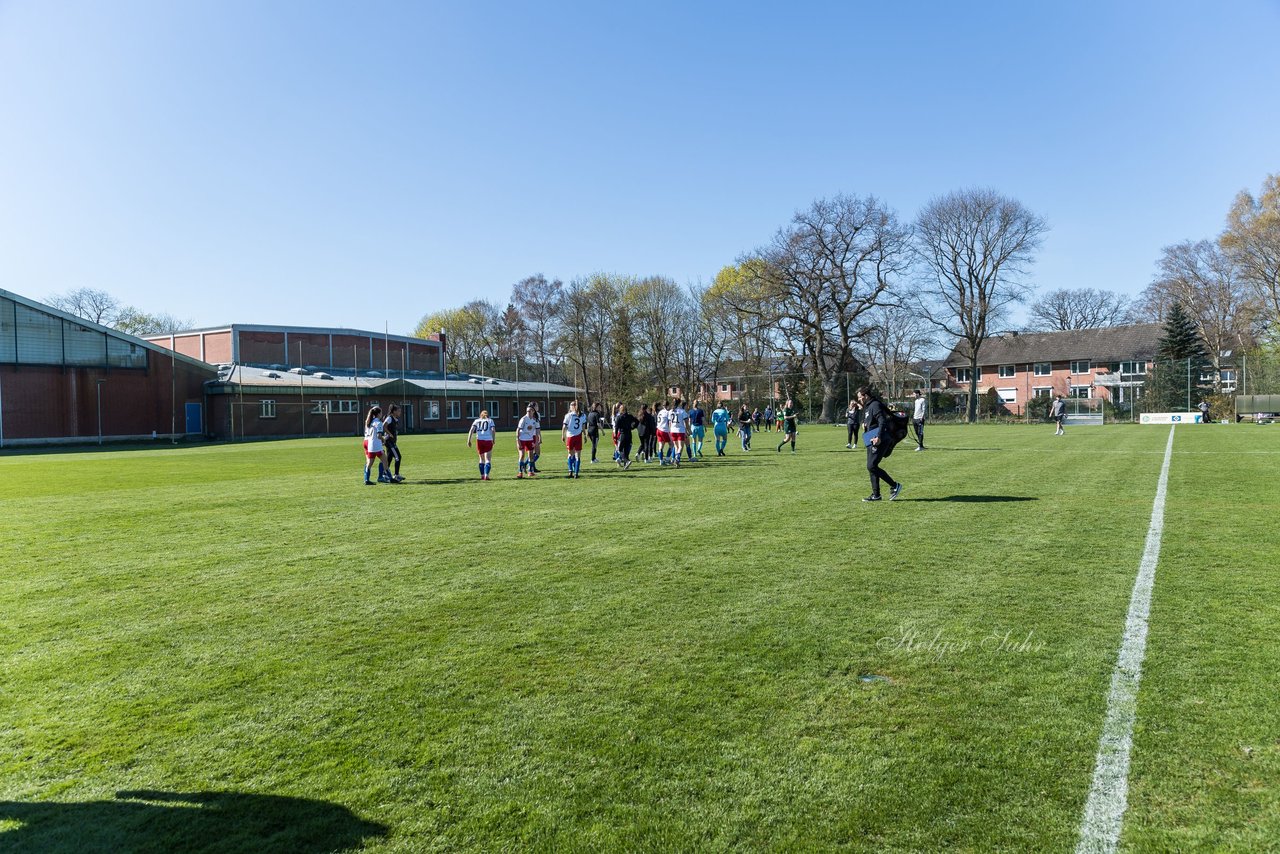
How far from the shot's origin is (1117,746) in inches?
149

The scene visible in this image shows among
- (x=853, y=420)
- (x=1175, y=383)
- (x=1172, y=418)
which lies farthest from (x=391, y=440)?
(x=1175, y=383)

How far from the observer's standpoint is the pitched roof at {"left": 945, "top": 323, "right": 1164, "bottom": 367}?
77.3m

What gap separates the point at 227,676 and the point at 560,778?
258cm

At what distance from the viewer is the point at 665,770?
3629 mm

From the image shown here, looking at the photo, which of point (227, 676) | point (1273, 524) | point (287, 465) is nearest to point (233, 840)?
point (227, 676)

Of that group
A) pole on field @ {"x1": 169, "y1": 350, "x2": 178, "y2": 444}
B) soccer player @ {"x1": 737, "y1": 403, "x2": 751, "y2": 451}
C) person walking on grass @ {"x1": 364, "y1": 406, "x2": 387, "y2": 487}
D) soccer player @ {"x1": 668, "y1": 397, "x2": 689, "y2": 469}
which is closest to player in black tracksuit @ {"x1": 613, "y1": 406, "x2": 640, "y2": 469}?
soccer player @ {"x1": 668, "y1": 397, "x2": 689, "y2": 469}

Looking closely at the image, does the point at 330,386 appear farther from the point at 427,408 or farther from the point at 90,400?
the point at 90,400

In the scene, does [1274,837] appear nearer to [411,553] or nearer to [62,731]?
[62,731]

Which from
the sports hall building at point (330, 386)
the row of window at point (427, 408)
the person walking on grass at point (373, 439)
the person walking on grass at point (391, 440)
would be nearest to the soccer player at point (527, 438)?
the person walking on grass at point (391, 440)

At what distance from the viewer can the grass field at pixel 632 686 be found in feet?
10.7

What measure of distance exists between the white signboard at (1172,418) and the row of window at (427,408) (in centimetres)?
4391

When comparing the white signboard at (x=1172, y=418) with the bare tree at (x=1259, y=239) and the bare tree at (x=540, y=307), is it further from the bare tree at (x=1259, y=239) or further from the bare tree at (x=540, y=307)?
the bare tree at (x=540, y=307)

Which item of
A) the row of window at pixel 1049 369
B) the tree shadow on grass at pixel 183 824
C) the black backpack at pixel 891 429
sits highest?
the row of window at pixel 1049 369

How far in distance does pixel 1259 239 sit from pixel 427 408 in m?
57.0
